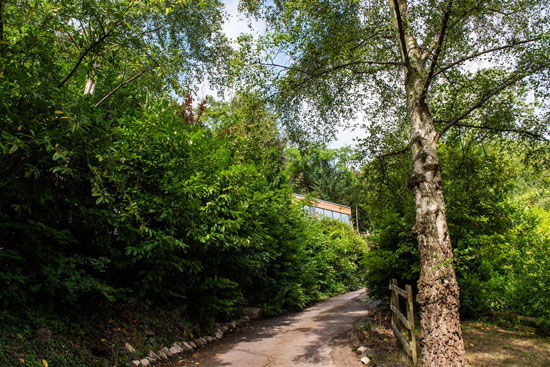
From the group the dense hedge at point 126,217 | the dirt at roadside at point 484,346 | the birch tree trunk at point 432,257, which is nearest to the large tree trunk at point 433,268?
the birch tree trunk at point 432,257

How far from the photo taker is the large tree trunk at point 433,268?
436cm

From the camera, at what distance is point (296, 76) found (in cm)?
769

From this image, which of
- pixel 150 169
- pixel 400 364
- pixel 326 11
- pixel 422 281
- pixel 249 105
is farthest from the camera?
pixel 249 105

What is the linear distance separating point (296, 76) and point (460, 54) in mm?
4072

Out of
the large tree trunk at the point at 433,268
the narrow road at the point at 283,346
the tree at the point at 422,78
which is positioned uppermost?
the tree at the point at 422,78

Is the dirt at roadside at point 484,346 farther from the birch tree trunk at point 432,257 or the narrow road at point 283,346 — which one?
the birch tree trunk at point 432,257

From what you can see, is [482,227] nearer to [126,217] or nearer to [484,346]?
[484,346]

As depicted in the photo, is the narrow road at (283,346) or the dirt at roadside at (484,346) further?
the narrow road at (283,346)

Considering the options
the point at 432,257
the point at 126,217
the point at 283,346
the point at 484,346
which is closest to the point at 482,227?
the point at 484,346

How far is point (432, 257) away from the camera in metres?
4.69

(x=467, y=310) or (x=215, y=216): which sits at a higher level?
(x=215, y=216)

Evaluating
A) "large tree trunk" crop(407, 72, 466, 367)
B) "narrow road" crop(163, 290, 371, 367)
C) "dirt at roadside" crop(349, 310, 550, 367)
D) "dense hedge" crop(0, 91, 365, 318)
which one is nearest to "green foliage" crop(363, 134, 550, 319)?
"dirt at roadside" crop(349, 310, 550, 367)

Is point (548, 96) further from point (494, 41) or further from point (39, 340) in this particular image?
point (39, 340)

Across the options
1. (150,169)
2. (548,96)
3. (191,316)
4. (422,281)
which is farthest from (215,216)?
(548,96)
